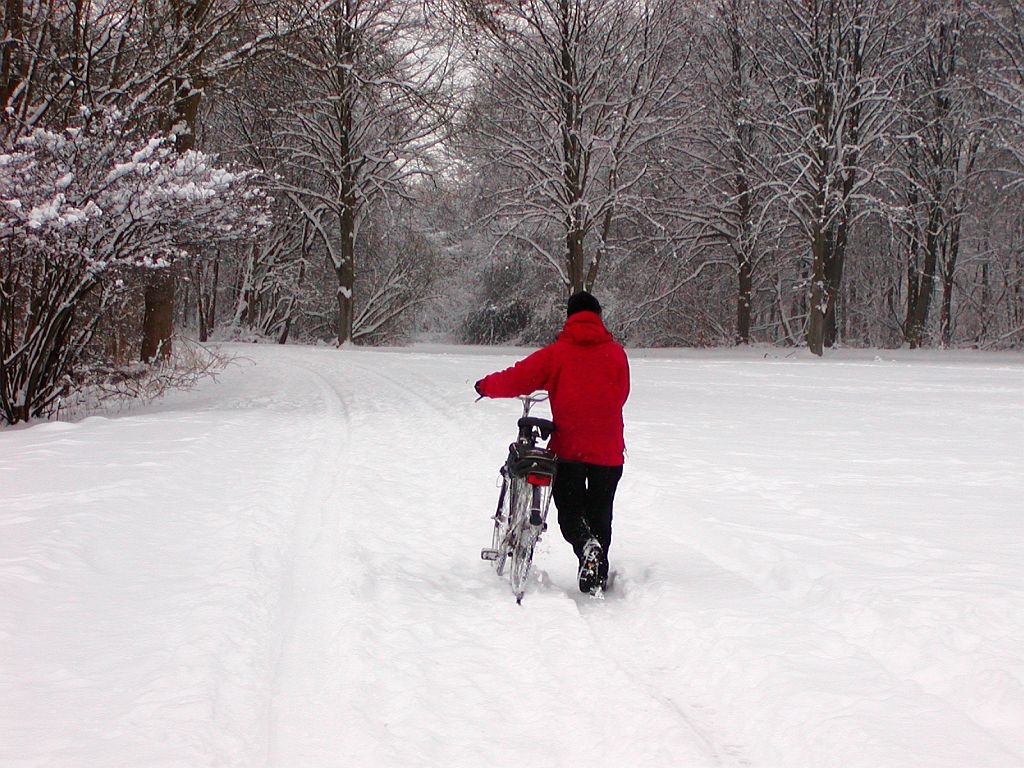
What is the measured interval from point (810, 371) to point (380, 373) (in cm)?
1117

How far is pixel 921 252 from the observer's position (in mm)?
33250

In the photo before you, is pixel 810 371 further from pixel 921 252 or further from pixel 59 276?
pixel 59 276

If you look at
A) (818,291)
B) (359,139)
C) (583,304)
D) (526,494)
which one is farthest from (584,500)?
(359,139)

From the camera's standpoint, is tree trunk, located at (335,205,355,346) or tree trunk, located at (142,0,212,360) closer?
tree trunk, located at (142,0,212,360)

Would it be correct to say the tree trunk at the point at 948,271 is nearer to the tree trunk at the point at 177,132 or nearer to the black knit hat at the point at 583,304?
the tree trunk at the point at 177,132

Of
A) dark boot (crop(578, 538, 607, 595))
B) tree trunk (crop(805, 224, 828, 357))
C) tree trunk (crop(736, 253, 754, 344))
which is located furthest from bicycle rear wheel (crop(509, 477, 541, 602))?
tree trunk (crop(736, 253, 754, 344))

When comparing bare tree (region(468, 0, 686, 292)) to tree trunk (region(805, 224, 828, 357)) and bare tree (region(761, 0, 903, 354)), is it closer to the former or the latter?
bare tree (region(761, 0, 903, 354))

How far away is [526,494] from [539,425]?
0.47m

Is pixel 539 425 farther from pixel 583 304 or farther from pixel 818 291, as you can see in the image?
pixel 818 291

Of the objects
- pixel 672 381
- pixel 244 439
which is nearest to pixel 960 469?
pixel 244 439

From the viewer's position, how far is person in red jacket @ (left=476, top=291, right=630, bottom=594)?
5273mm

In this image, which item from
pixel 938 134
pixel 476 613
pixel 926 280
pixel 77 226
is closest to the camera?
pixel 476 613

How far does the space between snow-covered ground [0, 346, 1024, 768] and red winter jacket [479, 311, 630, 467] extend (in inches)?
38.0

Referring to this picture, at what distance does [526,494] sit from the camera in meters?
5.35
